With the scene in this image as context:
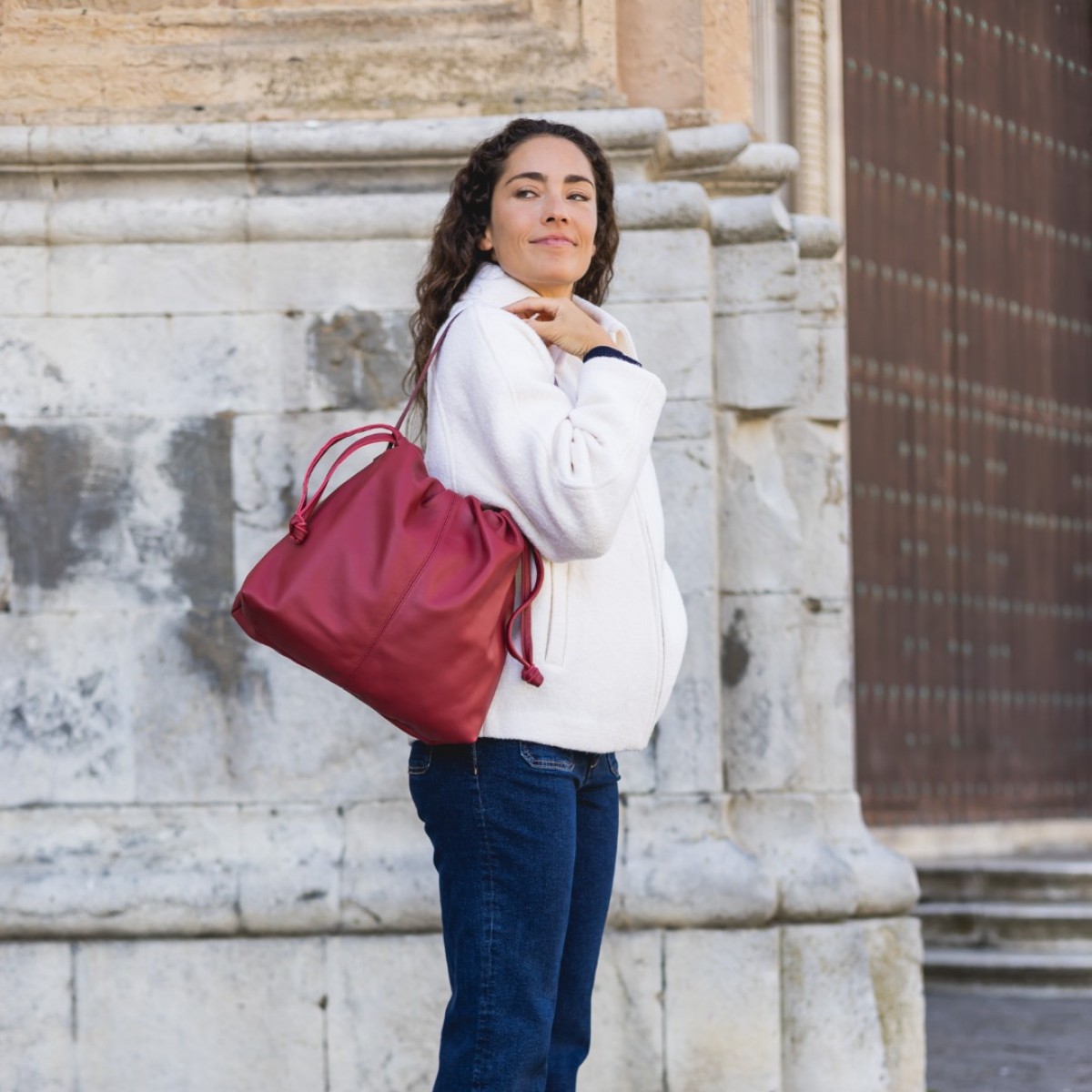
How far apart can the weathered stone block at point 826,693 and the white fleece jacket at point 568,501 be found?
5.74ft

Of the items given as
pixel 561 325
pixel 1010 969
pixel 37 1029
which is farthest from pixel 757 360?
pixel 1010 969

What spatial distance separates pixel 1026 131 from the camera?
317 inches

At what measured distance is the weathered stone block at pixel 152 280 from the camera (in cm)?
420

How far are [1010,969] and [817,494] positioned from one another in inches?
96.3

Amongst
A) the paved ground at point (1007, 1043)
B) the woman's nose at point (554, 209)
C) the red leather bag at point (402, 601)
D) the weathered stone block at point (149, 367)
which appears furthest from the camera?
the paved ground at point (1007, 1043)

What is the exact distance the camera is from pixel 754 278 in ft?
14.0

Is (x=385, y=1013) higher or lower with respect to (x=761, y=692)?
lower

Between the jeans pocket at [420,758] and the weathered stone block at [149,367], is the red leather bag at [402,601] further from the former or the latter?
the weathered stone block at [149,367]

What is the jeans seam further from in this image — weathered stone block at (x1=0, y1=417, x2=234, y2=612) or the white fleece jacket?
weathered stone block at (x1=0, y1=417, x2=234, y2=612)

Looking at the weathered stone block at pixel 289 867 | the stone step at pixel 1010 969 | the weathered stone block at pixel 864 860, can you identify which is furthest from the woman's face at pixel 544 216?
the stone step at pixel 1010 969

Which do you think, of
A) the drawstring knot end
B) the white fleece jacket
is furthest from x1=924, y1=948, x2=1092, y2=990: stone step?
the drawstring knot end

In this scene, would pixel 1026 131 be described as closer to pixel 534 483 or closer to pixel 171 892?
pixel 171 892

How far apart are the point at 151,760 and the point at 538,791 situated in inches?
73.4

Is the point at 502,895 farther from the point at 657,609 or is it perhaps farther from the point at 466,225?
the point at 466,225
